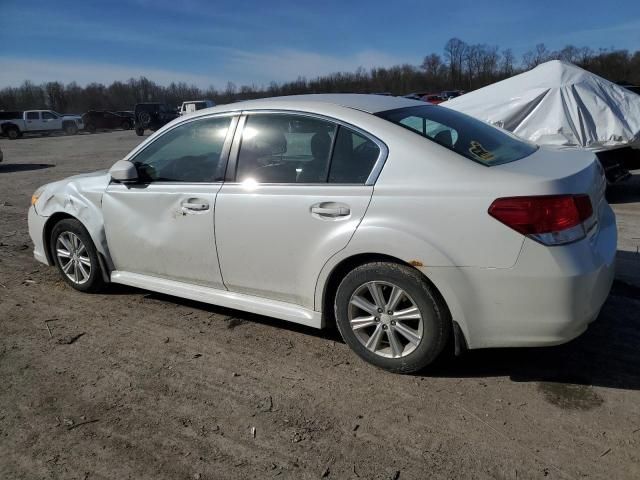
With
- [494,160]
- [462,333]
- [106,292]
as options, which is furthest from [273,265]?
[106,292]

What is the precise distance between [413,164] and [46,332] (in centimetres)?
303

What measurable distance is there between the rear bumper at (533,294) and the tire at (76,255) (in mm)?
3050

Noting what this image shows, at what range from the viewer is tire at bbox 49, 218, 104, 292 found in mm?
4445

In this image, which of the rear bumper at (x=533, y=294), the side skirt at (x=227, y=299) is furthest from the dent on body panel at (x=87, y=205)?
the rear bumper at (x=533, y=294)

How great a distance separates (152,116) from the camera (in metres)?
37.8

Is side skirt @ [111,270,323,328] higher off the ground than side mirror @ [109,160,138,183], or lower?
lower

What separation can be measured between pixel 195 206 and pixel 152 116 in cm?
3703

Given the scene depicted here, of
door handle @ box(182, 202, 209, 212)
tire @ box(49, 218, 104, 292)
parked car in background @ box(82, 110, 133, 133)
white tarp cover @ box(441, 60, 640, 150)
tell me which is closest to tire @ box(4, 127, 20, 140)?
parked car in background @ box(82, 110, 133, 133)

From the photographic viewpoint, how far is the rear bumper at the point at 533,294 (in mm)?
2576

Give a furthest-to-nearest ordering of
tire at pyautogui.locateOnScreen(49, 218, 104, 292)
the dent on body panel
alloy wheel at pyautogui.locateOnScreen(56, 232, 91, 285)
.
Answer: alloy wheel at pyautogui.locateOnScreen(56, 232, 91, 285) → tire at pyautogui.locateOnScreen(49, 218, 104, 292) → the dent on body panel

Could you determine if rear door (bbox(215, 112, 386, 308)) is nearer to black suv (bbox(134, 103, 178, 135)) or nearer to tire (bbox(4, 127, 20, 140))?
black suv (bbox(134, 103, 178, 135))

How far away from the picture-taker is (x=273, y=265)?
133 inches

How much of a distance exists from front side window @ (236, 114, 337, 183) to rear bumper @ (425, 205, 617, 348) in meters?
1.04

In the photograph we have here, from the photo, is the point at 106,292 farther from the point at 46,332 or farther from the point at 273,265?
the point at 273,265
